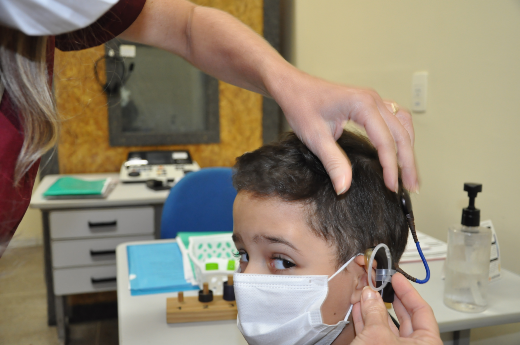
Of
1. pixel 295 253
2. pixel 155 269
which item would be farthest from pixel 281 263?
pixel 155 269

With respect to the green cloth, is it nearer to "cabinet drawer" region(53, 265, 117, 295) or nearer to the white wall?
"cabinet drawer" region(53, 265, 117, 295)

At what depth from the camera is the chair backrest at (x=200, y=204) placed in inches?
72.2

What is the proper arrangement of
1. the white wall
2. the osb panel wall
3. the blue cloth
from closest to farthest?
the blue cloth → the white wall → the osb panel wall

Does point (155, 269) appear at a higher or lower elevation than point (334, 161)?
lower

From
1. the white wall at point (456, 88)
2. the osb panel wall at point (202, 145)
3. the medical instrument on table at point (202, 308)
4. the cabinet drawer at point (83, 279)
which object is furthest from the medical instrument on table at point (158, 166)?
the medical instrument on table at point (202, 308)

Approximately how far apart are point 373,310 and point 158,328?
1.67 ft

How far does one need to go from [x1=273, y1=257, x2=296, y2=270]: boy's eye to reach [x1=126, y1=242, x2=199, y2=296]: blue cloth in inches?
16.6

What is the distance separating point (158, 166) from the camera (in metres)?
2.74

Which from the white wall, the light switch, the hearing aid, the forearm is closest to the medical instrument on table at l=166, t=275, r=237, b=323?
the hearing aid

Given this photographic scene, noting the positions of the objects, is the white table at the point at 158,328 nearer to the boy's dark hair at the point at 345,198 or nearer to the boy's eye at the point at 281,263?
the boy's eye at the point at 281,263

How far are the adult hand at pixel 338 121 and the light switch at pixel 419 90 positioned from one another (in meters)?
1.12

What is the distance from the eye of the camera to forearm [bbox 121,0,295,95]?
798mm

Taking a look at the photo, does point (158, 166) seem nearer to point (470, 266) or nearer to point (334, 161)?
point (470, 266)

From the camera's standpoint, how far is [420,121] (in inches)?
70.0
